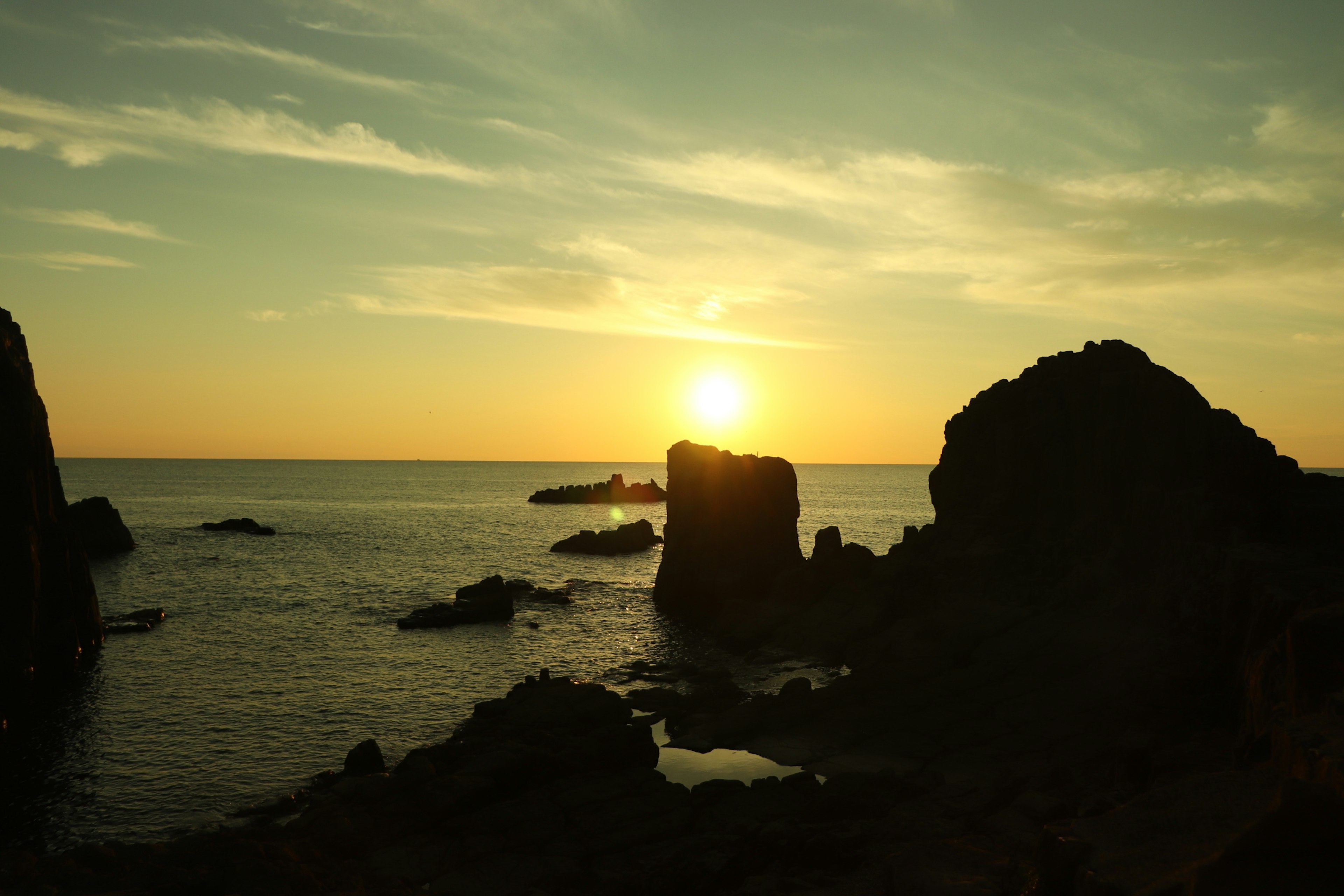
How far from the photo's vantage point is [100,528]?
328 ft

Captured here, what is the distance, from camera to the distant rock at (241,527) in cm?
12800

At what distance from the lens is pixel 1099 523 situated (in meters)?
42.4

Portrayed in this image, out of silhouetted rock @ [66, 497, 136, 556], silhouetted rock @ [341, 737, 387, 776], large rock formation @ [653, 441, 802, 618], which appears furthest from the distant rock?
silhouetted rock @ [341, 737, 387, 776]

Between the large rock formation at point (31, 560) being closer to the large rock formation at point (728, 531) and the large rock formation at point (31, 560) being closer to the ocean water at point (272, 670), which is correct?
the ocean water at point (272, 670)

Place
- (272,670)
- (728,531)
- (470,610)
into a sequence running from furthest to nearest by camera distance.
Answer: (728,531) < (470,610) < (272,670)

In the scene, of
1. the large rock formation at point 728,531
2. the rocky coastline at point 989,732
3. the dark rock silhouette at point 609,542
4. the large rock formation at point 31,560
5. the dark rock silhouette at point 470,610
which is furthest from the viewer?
the dark rock silhouette at point 609,542

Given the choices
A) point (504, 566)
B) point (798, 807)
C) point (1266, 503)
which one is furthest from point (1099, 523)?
point (504, 566)

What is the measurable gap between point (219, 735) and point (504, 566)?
60013 mm

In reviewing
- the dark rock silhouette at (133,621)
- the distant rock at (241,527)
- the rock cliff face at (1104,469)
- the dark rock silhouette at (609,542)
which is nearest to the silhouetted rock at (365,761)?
the rock cliff face at (1104,469)

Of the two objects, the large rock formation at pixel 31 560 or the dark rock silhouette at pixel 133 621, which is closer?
the large rock formation at pixel 31 560

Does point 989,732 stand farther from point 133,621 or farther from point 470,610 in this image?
point 133,621

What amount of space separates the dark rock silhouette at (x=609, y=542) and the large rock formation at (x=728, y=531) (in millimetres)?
43990

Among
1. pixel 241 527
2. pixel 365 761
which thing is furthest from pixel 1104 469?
pixel 241 527

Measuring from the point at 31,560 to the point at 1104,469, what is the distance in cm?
6033
